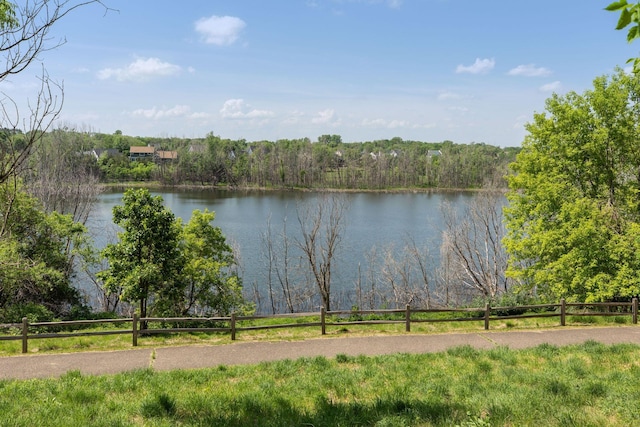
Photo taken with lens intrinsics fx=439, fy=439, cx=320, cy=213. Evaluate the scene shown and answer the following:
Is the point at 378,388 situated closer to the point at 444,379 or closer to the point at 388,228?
the point at 444,379

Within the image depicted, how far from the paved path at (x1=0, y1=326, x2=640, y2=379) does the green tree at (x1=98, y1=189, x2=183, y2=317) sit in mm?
4352

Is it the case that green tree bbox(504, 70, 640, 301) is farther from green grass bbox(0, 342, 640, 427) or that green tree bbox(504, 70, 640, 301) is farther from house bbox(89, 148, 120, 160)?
house bbox(89, 148, 120, 160)

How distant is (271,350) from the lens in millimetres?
11852

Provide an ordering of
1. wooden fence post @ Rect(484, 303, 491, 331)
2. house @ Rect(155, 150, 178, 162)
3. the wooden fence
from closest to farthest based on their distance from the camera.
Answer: the wooden fence, wooden fence post @ Rect(484, 303, 491, 331), house @ Rect(155, 150, 178, 162)

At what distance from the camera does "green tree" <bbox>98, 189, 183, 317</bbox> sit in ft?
52.0

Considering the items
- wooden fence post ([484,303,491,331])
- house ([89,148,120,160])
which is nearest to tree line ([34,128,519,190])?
house ([89,148,120,160])

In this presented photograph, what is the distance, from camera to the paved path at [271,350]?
34.3 feet

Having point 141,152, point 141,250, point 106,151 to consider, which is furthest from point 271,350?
point 141,152

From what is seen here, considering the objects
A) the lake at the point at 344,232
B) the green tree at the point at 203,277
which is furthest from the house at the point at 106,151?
the green tree at the point at 203,277

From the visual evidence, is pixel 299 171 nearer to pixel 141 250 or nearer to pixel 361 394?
pixel 141 250

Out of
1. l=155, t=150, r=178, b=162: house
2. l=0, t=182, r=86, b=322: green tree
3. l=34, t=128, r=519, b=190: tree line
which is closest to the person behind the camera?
l=0, t=182, r=86, b=322: green tree

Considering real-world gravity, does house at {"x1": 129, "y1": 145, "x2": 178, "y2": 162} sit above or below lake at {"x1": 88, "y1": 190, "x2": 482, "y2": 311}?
above

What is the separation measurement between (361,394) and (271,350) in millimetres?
5029

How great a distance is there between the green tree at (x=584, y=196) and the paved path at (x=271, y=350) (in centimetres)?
405
